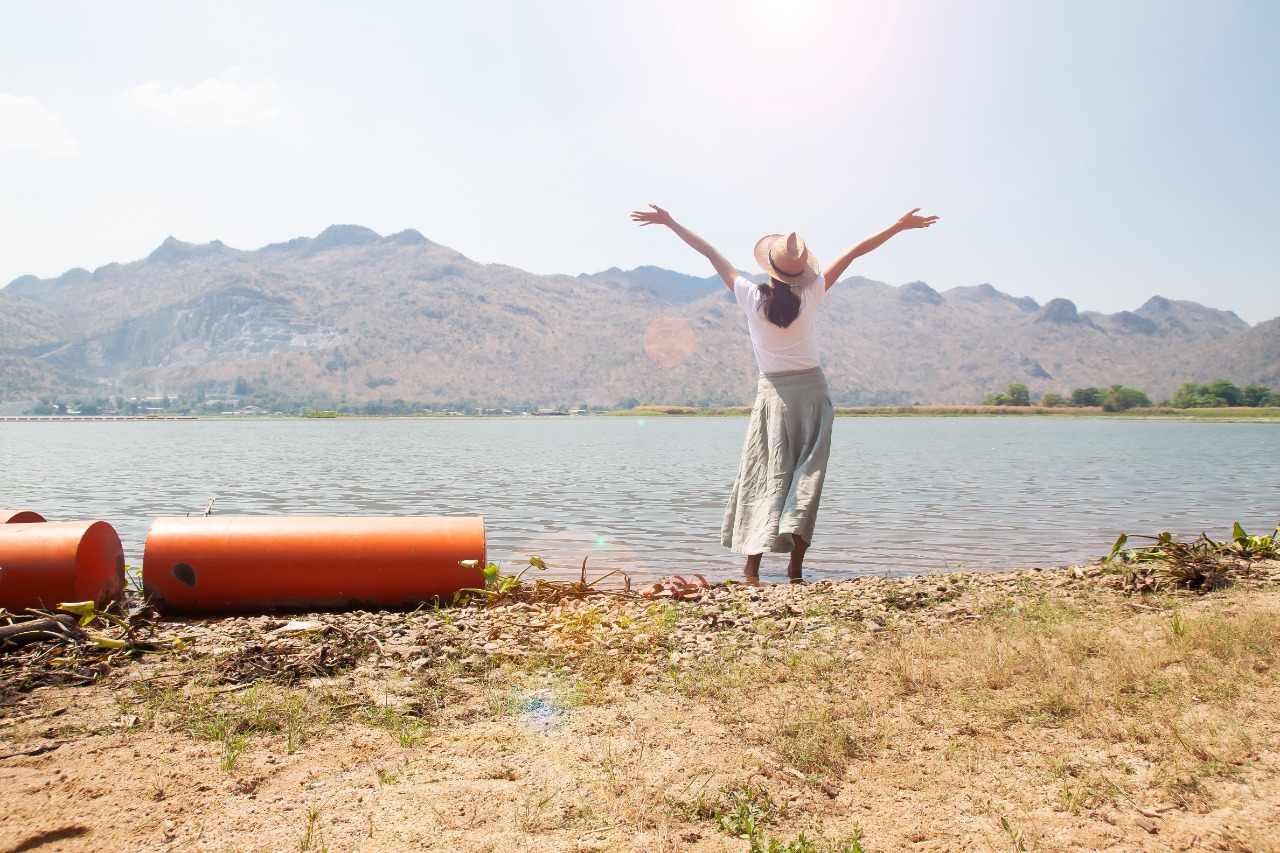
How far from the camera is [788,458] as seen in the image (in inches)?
295

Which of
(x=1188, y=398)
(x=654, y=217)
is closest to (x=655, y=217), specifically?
(x=654, y=217)

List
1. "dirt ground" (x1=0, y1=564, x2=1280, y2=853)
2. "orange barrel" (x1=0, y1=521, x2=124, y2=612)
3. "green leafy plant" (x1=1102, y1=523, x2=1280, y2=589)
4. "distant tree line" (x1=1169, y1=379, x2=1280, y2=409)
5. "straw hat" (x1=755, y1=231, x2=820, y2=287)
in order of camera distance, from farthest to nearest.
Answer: "distant tree line" (x1=1169, y1=379, x2=1280, y2=409) < "straw hat" (x1=755, y1=231, x2=820, y2=287) < "green leafy plant" (x1=1102, y1=523, x2=1280, y2=589) < "orange barrel" (x1=0, y1=521, x2=124, y2=612) < "dirt ground" (x1=0, y1=564, x2=1280, y2=853)

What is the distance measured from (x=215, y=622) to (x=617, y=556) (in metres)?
4.97

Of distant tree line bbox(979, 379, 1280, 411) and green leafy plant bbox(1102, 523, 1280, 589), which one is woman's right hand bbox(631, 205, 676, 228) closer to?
green leafy plant bbox(1102, 523, 1280, 589)

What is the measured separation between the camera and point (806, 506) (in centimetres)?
727

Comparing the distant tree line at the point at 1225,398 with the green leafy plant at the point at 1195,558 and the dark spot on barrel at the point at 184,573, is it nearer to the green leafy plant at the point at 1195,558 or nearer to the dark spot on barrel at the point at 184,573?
the green leafy plant at the point at 1195,558

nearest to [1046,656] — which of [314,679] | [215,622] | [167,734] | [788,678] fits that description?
[788,678]

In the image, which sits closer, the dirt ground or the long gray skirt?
the dirt ground

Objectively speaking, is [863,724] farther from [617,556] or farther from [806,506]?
[617,556]

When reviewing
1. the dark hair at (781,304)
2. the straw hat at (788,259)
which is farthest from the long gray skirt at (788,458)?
the straw hat at (788,259)

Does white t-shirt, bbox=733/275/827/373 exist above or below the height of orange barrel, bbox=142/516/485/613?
above

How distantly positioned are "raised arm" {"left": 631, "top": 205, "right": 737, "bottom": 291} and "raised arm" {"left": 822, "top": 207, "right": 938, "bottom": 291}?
0.86 m

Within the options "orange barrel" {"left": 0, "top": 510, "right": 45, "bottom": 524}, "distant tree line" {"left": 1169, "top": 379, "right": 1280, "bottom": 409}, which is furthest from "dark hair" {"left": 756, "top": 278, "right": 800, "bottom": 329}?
"distant tree line" {"left": 1169, "top": 379, "right": 1280, "bottom": 409}

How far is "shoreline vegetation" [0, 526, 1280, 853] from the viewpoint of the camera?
286 cm
